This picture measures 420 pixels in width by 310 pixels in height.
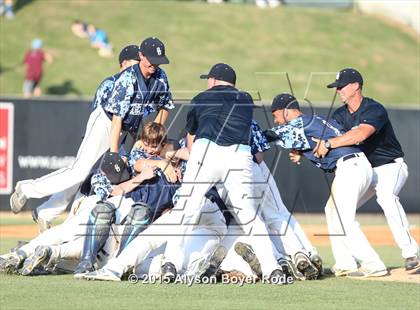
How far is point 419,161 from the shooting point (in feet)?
70.2

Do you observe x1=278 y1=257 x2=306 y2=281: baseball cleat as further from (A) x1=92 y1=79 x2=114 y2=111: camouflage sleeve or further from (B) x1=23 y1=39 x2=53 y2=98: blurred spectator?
(B) x1=23 y1=39 x2=53 y2=98: blurred spectator

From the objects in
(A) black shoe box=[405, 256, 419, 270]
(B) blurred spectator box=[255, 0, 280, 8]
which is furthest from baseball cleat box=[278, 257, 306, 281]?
(B) blurred spectator box=[255, 0, 280, 8]

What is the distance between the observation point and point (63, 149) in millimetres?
20188

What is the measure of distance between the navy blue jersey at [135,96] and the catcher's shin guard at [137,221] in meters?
1.51

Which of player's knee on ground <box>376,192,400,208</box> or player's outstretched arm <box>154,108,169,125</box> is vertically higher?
player's outstretched arm <box>154,108,169,125</box>

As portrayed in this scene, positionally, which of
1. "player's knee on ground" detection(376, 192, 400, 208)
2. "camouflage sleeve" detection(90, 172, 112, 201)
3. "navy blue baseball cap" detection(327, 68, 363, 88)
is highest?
"navy blue baseball cap" detection(327, 68, 363, 88)

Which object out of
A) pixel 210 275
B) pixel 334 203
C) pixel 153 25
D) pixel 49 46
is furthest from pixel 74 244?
pixel 153 25

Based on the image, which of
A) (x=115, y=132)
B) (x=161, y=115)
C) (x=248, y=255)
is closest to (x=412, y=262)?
(x=248, y=255)

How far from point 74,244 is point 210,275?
1.44 m

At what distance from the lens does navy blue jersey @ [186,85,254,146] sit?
941cm

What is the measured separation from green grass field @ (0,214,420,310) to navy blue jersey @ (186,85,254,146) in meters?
1.48

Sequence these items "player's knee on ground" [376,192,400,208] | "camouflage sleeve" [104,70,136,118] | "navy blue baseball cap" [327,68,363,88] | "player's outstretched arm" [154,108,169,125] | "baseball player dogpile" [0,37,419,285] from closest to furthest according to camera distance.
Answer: "baseball player dogpile" [0,37,419,285] → "navy blue baseball cap" [327,68,363,88] → "camouflage sleeve" [104,70,136,118] → "player's knee on ground" [376,192,400,208] → "player's outstretched arm" [154,108,169,125]

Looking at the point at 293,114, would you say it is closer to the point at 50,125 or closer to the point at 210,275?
the point at 210,275

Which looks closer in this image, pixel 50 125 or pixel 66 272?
pixel 66 272
